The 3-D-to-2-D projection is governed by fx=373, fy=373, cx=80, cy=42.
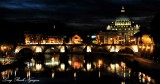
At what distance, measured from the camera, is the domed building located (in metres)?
137

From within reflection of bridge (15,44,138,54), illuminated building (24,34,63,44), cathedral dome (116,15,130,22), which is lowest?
reflection of bridge (15,44,138,54)

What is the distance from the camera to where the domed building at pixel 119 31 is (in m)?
137

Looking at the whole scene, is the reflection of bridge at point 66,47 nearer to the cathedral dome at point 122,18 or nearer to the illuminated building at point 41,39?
the illuminated building at point 41,39

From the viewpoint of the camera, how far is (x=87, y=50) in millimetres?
89562

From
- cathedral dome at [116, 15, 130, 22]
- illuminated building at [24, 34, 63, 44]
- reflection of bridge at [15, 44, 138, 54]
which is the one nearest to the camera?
reflection of bridge at [15, 44, 138, 54]

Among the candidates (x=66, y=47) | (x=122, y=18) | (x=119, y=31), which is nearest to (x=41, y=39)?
(x=66, y=47)

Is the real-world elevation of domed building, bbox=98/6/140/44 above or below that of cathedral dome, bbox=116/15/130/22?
below

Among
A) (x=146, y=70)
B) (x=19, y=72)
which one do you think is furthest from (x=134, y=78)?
(x=19, y=72)

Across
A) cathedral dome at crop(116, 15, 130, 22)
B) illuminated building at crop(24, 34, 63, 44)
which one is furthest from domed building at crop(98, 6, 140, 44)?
illuminated building at crop(24, 34, 63, 44)

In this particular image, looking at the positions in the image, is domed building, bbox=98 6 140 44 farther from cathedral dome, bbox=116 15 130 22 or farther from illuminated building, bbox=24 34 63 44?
illuminated building, bbox=24 34 63 44

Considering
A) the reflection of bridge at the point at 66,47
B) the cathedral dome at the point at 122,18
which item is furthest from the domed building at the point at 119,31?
the reflection of bridge at the point at 66,47

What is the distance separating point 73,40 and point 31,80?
72.7 metres

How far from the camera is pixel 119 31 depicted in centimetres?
14562

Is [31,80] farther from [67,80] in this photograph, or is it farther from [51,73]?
[51,73]
